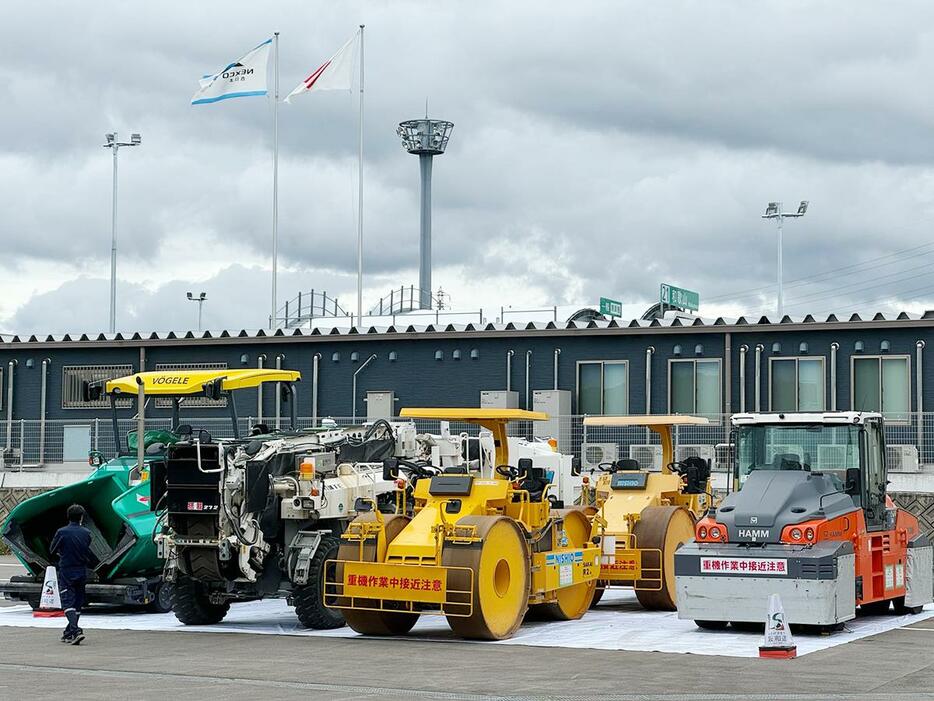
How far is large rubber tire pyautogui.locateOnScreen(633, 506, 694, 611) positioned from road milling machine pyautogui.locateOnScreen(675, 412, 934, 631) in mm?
1634

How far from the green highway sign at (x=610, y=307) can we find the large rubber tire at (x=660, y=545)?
25069 millimetres

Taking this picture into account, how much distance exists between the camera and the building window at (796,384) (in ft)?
102

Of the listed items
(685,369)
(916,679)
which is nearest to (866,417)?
(916,679)

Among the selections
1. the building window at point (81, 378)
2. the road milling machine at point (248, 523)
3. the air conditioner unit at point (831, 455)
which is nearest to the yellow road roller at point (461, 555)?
the road milling machine at point (248, 523)

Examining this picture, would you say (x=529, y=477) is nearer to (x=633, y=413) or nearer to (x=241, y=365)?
(x=633, y=413)

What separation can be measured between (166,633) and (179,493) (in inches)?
60.4

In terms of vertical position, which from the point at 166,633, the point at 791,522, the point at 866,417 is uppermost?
the point at 866,417

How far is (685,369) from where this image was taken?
32.2 metres

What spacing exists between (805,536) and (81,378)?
25.2 meters

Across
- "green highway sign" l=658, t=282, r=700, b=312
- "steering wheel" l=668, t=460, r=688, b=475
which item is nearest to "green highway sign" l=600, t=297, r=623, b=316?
"green highway sign" l=658, t=282, r=700, b=312

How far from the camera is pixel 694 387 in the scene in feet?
105

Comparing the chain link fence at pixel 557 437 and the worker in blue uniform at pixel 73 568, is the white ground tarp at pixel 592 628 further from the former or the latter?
the chain link fence at pixel 557 437

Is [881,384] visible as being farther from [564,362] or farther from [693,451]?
[564,362]

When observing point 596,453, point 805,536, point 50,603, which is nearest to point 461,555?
point 805,536
